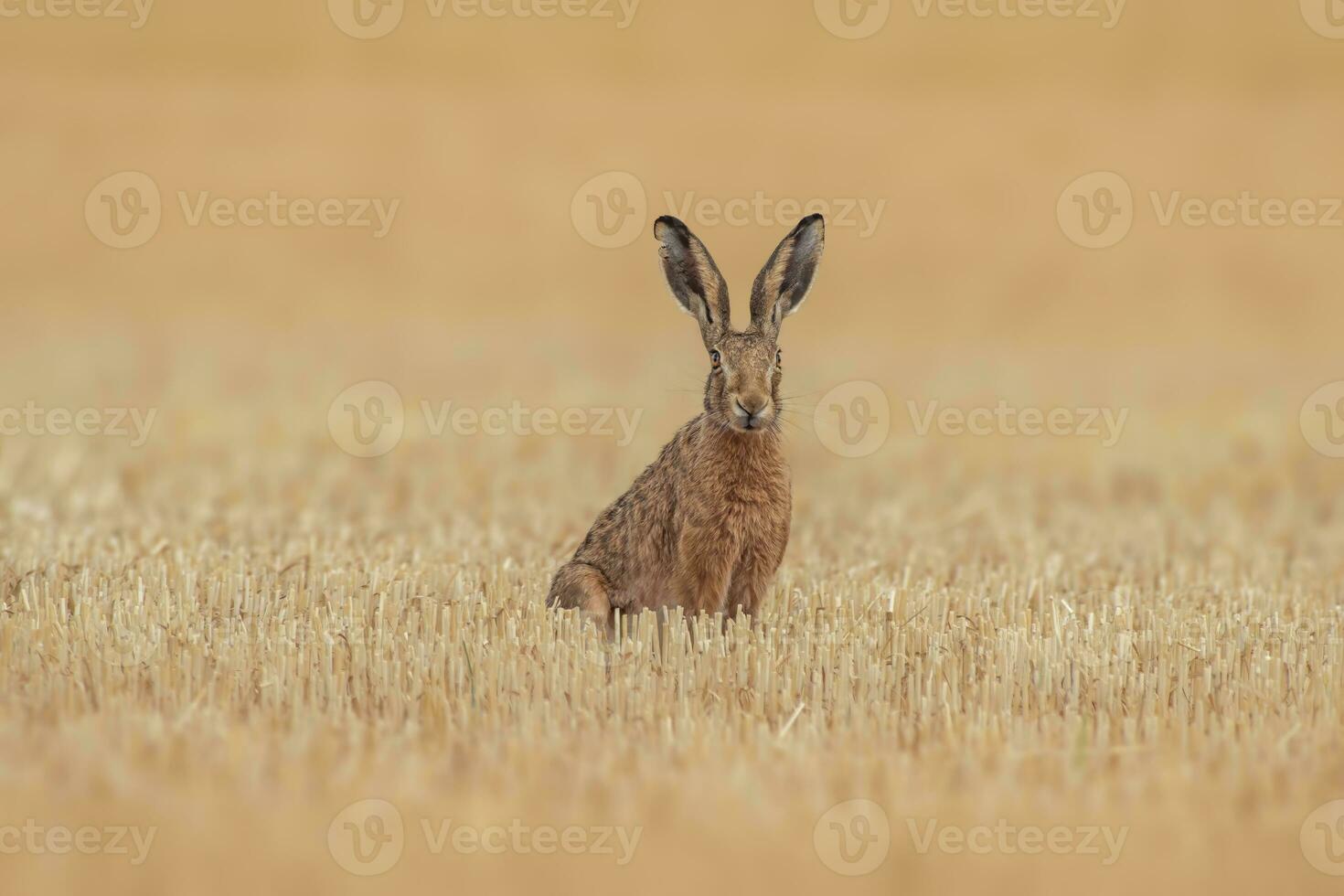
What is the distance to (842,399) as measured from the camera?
49.5 feet

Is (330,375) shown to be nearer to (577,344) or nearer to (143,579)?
(577,344)

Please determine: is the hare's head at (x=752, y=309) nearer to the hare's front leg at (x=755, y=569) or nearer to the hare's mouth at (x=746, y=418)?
the hare's mouth at (x=746, y=418)

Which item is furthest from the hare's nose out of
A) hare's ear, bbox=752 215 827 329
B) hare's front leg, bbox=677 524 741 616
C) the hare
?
hare's front leg, bbox=677 524 741 616

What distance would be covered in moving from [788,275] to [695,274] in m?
0.50

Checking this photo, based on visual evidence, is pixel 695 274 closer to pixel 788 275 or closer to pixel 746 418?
pixel 788 275

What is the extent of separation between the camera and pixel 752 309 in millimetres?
7801

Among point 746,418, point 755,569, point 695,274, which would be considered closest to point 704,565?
point 755,569

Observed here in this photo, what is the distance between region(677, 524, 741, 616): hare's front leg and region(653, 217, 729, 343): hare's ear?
1026mm

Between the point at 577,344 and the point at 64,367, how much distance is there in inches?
233

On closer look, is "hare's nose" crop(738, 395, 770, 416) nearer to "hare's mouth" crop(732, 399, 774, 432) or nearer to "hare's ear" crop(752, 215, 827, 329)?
"hare's mouth" crop(732, 399, 774, 432)

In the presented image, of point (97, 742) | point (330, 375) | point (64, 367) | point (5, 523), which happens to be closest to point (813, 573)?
point (97, 742)

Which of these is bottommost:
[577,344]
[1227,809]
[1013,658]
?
[1227,809]

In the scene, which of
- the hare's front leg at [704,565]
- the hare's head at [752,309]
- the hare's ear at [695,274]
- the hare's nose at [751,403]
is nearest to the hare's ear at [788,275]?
the hare's head at [752,309]

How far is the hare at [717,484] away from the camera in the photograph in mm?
7801
